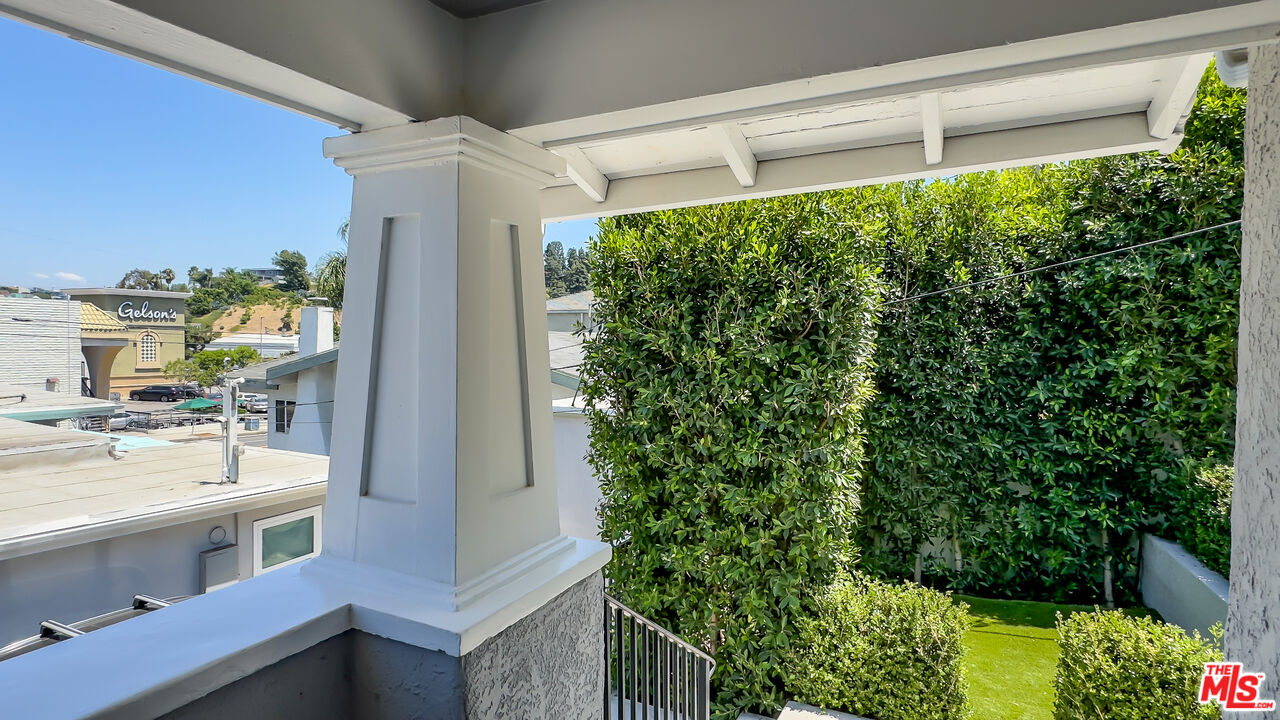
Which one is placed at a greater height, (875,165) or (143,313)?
(875,165)

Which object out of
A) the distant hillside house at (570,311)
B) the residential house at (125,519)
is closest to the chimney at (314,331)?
the residential house at (125,519)

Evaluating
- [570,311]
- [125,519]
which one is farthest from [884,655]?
[125,519]

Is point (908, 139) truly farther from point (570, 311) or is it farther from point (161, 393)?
point (570, 311)

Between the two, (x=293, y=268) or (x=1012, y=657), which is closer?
(x=293, y=268)

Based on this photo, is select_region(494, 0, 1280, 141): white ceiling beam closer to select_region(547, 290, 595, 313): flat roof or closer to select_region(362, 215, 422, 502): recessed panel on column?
select_region(362, 215, 422, 502): recessed panel on column

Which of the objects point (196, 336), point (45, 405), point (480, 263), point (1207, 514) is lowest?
point (1207, 514)

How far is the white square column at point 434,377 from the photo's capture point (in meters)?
1.17

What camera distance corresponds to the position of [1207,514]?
11.7 feet

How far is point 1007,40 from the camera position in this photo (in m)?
1.00

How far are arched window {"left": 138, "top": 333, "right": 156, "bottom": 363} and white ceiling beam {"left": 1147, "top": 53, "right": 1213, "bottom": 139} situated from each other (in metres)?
2.96

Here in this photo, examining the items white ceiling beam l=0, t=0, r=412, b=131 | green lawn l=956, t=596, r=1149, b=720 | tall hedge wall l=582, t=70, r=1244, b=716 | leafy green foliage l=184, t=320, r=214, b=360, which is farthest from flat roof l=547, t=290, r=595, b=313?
green lawn l=956, t=596, r=1149, b=720

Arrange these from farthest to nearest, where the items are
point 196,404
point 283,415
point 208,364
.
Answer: point 283,415 < point 196,404 < point 208,364

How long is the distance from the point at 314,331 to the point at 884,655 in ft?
10.5

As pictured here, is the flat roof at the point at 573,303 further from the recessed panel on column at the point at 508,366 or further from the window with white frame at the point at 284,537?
the window with white frame at the point at 284,537
